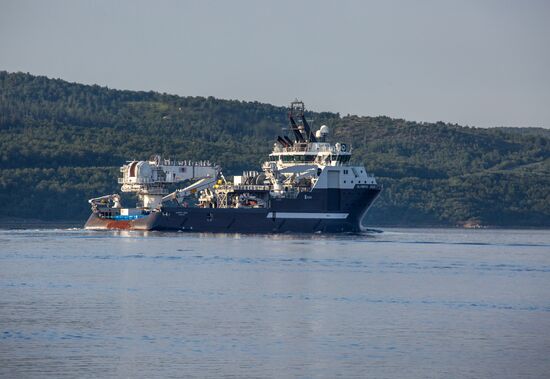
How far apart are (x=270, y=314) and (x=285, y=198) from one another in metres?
61.6

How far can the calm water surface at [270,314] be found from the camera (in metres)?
40.0

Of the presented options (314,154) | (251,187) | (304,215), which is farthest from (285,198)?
(314,154)

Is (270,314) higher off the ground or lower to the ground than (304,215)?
lower

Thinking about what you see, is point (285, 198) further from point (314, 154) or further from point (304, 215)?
point (314, 154)

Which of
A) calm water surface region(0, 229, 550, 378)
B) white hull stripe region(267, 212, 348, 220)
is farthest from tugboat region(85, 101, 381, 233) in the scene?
calm water surface region(0, 229, 550, 378)

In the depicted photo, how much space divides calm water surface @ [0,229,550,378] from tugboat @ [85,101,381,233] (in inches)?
988

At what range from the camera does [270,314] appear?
5128cm

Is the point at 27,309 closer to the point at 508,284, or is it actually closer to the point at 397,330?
the point at 397,330

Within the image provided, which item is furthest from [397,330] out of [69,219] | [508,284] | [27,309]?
[69,219]

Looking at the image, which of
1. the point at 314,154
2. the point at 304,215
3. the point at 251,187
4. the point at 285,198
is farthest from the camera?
the point at 314,154

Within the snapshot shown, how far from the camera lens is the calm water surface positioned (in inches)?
1574

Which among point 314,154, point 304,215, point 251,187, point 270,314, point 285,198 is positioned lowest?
point 270,314

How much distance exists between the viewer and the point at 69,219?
7249 inches

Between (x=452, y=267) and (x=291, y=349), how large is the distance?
3700cm
